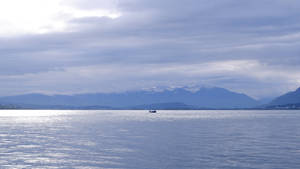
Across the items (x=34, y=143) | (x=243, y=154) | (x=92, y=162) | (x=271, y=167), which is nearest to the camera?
(x=271, y=167)

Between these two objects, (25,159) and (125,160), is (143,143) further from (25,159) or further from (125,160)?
(25,159)

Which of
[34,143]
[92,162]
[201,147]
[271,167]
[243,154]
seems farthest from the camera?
[34,143]

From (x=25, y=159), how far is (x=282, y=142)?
2212 inches

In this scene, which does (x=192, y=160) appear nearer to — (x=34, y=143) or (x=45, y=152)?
(x=45, y=152)

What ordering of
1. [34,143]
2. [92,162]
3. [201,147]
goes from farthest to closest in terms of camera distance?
1. [34,143]
2. [201,147]
3. [92,162]

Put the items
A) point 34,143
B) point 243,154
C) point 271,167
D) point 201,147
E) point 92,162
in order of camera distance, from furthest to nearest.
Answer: point 34,143, point 201,147, point 243,154, point 92,162, point 271,167

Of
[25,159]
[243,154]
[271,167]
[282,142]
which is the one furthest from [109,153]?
[282,142]

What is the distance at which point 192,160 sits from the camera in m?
63.9

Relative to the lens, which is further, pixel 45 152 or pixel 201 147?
pixel 201 147

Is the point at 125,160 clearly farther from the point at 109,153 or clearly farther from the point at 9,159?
the point at 9,159

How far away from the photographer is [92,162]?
62.5m

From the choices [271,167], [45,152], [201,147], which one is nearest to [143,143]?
[201,147]

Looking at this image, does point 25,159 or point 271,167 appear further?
point 25,159

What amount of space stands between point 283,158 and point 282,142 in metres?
24.8
